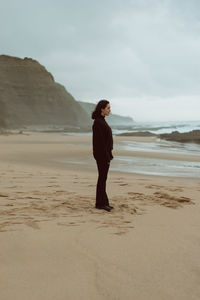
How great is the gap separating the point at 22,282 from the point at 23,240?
91cm

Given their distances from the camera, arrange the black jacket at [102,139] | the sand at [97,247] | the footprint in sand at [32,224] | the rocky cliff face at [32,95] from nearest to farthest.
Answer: the sand at [97,247] < the footprint in sand at [32,224] < the black jacket at [102,139] < the rocky cliff face at [32,95]

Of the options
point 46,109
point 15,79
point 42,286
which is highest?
point 15,79

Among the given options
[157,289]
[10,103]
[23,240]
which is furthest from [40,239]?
[10,103]

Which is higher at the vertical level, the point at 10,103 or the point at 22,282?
the point at 10,103

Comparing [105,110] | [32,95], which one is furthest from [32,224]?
[32,95]

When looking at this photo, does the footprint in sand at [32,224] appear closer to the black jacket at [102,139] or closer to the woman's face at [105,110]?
the black jacket at [102,139]

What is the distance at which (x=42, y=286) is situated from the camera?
8.09 ft

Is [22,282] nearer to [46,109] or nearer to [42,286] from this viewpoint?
[42,286]

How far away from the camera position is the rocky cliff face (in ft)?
304

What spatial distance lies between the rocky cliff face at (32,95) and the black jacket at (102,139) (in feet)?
285

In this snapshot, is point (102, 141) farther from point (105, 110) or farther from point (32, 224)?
point (32, 224)

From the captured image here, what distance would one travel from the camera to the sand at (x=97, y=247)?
2475 millimetres

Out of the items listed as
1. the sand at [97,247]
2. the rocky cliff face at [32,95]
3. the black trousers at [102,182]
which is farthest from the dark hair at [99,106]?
the rocky cliff face at [32,95]

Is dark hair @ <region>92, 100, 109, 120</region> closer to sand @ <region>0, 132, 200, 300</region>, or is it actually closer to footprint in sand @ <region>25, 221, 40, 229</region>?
sand @ <region>0, 132, 200, 300</region>
